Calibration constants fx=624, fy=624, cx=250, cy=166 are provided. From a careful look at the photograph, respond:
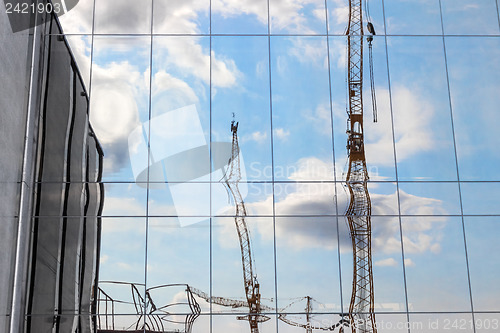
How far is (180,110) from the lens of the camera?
2081 centimetres

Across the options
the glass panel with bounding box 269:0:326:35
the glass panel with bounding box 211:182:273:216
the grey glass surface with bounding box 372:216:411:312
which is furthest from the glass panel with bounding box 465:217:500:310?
the glass panel with bounding box 269:0:326:35

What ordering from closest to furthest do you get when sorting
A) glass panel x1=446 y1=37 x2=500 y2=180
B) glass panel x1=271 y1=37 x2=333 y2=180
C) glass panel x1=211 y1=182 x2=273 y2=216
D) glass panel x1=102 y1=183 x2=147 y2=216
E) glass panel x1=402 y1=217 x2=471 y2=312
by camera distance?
1. glass panel x1=402 y1=217 x2=471 y2=312
2. glass panel x1=102 y1=183 x2=147 y2=216
3. glass panel x1=211 y1=182 x2=273 y2=216
4. glass panel x1=271 y1=37 x2=333 y2=180
5. glass panel x1=446 y1=37 x2=500 y2=180

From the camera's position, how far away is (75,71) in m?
21.1

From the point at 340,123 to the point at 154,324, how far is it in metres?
8.79

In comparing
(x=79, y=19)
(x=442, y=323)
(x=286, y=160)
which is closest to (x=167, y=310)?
(x=286, y=160)

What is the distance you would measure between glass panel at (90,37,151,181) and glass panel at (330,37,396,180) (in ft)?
20.9

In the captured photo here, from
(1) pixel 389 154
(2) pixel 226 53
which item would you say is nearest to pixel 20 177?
(2) pixel 226 53

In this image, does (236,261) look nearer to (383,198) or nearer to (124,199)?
(124,199)

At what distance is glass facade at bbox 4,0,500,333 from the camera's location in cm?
1928

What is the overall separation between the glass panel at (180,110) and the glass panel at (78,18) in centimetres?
251

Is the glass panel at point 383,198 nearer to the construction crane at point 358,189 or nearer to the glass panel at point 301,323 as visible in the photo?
the construction crane at point 358,189

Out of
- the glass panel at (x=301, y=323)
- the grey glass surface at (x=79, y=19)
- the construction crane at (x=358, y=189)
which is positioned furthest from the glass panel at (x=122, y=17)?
the glass panel at (x=301, y=323)

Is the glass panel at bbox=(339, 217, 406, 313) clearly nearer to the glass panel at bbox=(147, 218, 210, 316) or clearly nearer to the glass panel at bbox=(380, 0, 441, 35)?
Answer: the glass panel at bbox=(147, 218, 210, 316)

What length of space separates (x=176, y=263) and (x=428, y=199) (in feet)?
27.4
